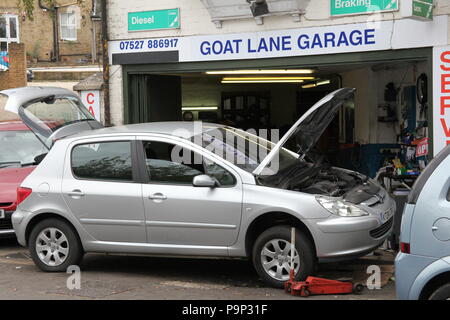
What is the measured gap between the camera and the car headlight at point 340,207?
267 inches

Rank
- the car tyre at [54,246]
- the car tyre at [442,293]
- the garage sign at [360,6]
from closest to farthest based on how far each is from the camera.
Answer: the car tyre at [442,293]
the car tyre at [54,246]
the garage sign at [360,6]

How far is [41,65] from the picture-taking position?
25875 millimetres

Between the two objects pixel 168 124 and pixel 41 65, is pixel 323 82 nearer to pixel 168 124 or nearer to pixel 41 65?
pixel 168 124

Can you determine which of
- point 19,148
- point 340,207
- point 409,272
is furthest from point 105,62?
point 409,272

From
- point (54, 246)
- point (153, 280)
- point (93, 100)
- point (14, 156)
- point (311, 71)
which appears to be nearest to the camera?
point (153, 280)

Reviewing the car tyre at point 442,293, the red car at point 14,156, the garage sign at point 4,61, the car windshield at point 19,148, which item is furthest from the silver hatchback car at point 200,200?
the garage sign at point 4,61

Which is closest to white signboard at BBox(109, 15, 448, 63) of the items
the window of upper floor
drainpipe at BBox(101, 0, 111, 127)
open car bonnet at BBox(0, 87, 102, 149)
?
drainpipe at BBox(101, 0, 111, 127)

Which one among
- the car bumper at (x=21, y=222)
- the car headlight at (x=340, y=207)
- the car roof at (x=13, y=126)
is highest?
the car roof at (x=13, y=126)

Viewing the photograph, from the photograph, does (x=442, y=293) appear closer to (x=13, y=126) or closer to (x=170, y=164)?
(x=170, y=164)

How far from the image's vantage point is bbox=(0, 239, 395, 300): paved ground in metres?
6.95

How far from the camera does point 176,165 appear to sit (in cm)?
748

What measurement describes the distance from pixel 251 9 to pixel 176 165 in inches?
175

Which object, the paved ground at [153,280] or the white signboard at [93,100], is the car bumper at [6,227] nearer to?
the paved ground at [153,280]

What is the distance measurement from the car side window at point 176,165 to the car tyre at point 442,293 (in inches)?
115
